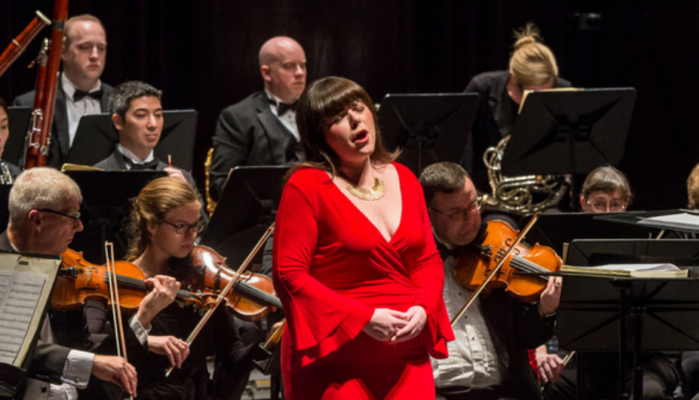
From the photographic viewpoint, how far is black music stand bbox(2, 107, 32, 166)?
4184 mm

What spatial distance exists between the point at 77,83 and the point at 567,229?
2728 millimetres

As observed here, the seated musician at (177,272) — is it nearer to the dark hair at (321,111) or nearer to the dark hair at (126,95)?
the dark hair at (321,111)

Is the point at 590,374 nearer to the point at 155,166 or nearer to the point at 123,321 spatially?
the point at 123,321

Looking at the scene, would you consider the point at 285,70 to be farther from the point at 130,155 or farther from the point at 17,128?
the point at 17,128

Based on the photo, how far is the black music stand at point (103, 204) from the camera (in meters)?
3.49

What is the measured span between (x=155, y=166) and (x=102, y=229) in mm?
839

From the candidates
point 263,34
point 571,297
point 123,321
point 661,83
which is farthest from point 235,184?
point 661,83

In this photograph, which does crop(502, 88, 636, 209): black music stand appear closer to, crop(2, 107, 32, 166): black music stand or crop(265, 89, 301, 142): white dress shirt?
crop(265, 89, 301, 142): white dress shirt

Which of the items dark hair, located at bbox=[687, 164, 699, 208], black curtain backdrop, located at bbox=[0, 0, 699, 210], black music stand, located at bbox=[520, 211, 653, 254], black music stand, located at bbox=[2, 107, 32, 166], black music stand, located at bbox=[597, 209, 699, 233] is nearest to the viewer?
black music stand, located at bbox=[597, 209, 699, 233]

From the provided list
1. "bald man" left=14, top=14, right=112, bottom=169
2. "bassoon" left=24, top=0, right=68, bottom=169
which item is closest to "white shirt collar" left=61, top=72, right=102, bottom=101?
"bald man" left=14, top=14, right=112, bottom=169

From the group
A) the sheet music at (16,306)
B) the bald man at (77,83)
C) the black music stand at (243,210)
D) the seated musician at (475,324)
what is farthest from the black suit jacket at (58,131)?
the sheet music at (16,306)

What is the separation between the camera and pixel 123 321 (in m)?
3.15

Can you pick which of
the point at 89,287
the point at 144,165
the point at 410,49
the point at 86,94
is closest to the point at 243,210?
the point at 144,165

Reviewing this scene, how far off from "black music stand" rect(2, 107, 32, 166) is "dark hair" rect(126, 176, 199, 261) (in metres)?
1.06
